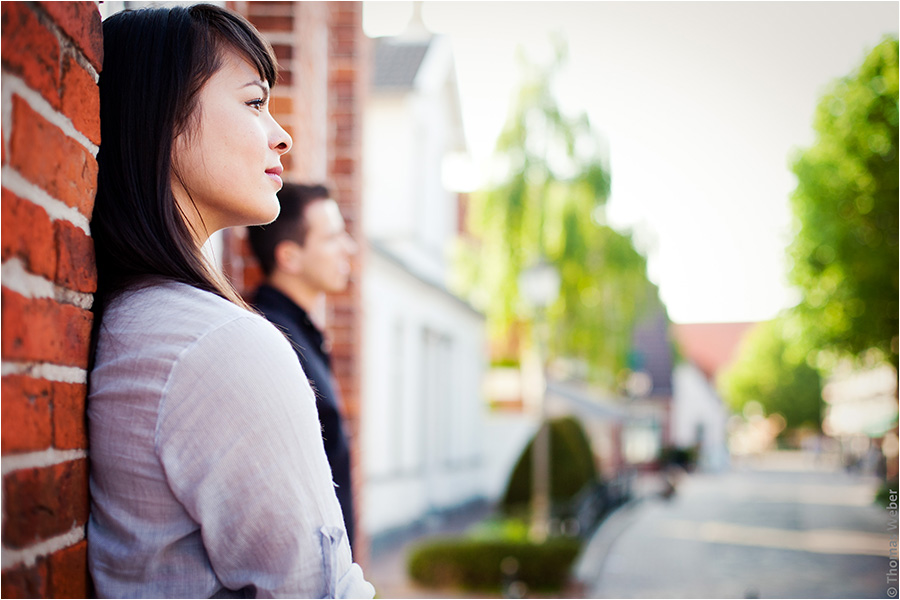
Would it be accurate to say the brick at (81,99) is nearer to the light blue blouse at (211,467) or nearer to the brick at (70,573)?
the light blue blouse at (211,467)

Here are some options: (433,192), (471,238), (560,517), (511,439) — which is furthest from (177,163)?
(471,238)

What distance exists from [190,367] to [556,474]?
1818 cm

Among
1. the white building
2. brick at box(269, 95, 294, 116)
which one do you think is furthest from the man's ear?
the white building

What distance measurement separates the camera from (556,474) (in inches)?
743

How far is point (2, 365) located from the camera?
108 cm

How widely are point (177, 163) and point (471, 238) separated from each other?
90.1ft

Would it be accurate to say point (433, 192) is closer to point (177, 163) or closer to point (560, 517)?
point (560, 517)

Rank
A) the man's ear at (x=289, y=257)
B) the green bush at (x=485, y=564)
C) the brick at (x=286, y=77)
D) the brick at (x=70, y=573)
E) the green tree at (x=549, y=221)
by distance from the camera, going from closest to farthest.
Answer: the brick at (x=70, y=573)
the man's ear at (x=289, y=257)
the brick at (x=286, y=77)
the green bush at (x=485, y=564)
the green tree at (x=549, y=221)

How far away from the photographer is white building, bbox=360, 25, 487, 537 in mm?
15742

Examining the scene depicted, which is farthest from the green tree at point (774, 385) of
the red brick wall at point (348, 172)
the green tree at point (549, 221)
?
the red brick wall at point (348, 172)

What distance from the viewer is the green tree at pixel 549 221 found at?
17453 mm

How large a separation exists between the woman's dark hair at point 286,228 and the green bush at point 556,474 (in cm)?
1544

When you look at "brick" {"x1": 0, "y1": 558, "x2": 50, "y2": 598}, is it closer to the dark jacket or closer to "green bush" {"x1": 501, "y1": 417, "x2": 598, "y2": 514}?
the dark jacket

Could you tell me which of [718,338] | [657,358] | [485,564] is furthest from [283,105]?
[718,338]
